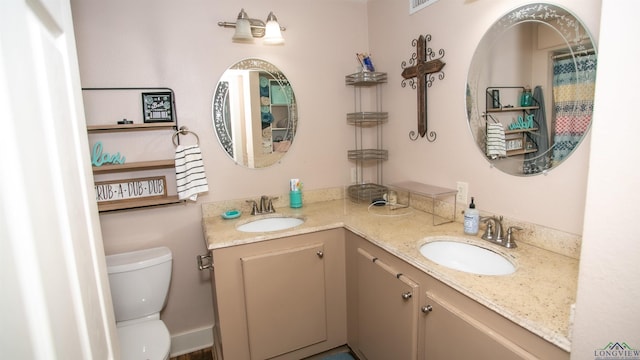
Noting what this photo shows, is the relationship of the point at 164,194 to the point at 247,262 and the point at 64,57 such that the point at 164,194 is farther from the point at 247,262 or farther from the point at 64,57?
the point at 64,57

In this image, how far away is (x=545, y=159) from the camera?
4.52 feet

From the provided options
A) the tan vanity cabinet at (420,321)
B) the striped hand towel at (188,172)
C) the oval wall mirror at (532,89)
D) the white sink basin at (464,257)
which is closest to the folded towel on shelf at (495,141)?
the oval wall mirror at (532,89)

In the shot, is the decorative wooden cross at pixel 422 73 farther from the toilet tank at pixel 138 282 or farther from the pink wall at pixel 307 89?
the toilet tank at pixel 138 282

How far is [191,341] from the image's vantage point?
223cm

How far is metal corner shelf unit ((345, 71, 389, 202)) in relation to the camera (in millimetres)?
2363

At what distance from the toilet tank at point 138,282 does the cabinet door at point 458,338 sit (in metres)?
1.46

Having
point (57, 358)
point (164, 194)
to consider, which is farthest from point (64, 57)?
point (164, 194)

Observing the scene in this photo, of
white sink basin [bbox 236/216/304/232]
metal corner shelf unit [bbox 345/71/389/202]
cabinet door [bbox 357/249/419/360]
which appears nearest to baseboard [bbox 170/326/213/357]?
white sink basin [bbox 236/216/304/232]

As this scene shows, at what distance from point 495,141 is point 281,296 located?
139 cm

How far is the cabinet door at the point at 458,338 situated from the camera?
1.02 meters

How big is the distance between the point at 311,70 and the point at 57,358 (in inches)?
87.7

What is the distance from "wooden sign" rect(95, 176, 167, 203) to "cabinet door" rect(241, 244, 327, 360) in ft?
2.50

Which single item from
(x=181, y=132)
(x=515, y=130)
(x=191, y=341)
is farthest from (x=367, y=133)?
(x=191, y=341)

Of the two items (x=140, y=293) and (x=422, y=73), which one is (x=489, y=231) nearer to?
(x=422, y=73)
